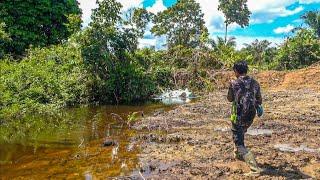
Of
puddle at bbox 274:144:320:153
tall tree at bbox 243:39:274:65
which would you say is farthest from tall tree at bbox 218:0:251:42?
puddle at bbox 274:144:320:153

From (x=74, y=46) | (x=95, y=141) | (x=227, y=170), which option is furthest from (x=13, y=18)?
(x=227, y=170)

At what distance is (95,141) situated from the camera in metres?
11.0

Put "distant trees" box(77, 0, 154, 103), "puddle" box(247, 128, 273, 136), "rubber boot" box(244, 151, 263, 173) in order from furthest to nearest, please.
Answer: "distant trees" box(77, 0, 154, 103) < "puddle" box(247, 128, 273, 136) < "rubber boot" box(244, 151, 263, 173)

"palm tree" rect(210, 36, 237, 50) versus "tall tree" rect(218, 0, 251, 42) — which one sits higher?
"tall tree" rect(218, 0, 251, 42)

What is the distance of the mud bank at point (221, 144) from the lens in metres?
7.70

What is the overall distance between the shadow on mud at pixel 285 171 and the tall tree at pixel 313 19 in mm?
35221

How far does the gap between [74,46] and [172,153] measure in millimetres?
11345

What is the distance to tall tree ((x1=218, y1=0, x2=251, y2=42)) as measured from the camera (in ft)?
181

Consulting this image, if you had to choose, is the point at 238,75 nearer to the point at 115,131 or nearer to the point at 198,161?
the point at 198,161

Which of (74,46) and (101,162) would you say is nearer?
(101,162)

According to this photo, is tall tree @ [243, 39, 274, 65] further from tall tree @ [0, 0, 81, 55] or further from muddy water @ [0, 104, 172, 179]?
muddy water @ [0, 104, 172, 179]

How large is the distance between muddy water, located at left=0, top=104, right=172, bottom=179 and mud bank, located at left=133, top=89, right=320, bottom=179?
481 millimetres

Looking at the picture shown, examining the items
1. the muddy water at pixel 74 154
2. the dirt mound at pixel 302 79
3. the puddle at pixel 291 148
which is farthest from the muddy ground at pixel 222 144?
the dirt mound at pixel 302 79

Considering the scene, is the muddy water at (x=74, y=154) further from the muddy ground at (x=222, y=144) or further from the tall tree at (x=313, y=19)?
the tall tree at (x=313, y=19)
